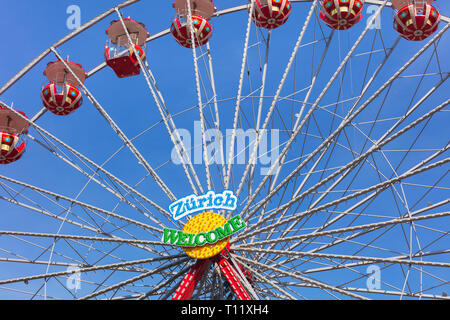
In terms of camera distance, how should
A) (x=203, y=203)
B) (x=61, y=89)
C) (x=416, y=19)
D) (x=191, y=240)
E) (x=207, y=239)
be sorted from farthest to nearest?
(x=61, y=89) → (x=416, y=19) → (x=203, y=203) → (x=191, y=240) → (x=207, y=239)

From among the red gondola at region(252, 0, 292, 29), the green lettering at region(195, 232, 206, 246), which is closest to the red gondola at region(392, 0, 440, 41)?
the red gondola at region(252, 0, 292, 29)

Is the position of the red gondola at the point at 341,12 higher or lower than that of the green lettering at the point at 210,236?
higher

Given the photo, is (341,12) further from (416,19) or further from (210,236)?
(210,236)

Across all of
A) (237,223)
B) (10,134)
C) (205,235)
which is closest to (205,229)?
(205,235)

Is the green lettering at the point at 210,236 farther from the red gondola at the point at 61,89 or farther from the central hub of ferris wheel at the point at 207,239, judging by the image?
the red gondola at the point at 61,89

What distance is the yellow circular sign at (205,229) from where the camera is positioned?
15.5m

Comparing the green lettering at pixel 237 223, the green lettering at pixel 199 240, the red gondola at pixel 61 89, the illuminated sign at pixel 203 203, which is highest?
the red gondola at pixel 61 89

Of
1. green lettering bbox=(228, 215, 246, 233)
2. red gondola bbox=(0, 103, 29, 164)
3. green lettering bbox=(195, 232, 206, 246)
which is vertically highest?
red gondola bbox=(0, 103, 29, 164)

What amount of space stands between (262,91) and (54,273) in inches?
335

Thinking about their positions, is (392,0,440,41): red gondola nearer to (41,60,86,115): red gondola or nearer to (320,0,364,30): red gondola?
(320,0,364,30): red gondola

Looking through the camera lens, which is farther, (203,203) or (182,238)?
(203,203)

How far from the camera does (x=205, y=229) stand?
15.9m

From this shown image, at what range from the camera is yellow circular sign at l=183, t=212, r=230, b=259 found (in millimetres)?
15547

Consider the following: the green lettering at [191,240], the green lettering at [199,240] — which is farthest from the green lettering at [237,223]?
the green lettering at [191,240]
